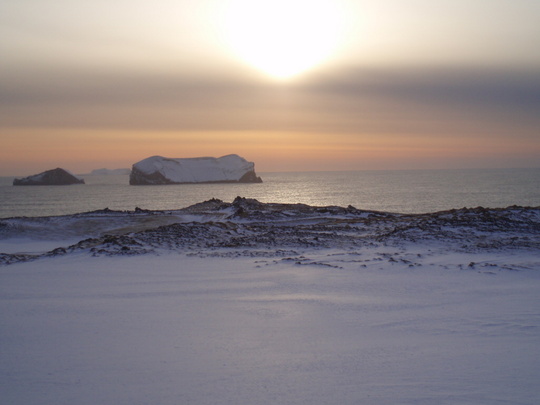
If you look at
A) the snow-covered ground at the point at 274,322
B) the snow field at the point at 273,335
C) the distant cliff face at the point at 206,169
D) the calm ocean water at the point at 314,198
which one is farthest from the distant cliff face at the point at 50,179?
the snow field at the point at 273,335

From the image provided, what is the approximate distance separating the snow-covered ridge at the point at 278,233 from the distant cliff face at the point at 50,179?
160151mm

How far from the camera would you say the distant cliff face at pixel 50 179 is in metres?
173

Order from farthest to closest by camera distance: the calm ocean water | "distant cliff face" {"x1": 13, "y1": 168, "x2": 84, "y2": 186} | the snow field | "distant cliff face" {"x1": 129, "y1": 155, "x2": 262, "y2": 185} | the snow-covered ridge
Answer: "distant cliff face" {"x1": 129, "y1": 155, "x2": 262, "y2": 185}
"distant cliff face" {"x1": 13, "y1": 168, "x2": 84, "y2": 186}
the calm ocean water
the snow-covered ridge
the snow field

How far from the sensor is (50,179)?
17425 centimetres

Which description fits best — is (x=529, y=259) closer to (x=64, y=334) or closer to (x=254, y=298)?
(x=254, y=298)

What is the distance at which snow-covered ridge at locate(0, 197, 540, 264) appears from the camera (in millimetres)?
16656

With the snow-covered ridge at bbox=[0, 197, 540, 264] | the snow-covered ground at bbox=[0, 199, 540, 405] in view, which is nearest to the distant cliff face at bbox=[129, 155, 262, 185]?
the snow-covered ridge at bbox=[0, 197, 540, 264]

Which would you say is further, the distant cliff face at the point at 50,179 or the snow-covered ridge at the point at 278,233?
the distant cliff face at the point at 50,179

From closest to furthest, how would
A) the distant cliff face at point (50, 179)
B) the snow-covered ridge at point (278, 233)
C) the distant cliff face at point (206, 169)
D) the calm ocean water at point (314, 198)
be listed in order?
the snow-covered ridge at point (278, 233)
the calm ocean water at point (314, 198)
the distant cliff face at point (50, 179)
the distant cliff face at point (206, 169)

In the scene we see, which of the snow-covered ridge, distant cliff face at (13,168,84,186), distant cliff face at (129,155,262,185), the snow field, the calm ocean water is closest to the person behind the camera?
the snow field

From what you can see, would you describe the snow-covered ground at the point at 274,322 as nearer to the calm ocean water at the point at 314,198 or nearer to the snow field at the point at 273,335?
the snow field at the point at 273,335

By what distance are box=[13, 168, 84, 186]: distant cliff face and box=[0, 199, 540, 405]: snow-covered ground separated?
171691 mm

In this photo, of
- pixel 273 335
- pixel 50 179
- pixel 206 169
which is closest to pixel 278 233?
pixel 273 335

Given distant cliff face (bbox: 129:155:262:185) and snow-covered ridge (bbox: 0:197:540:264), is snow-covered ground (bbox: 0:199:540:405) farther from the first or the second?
distant cliff face (bbox: 129:155:262:185)
